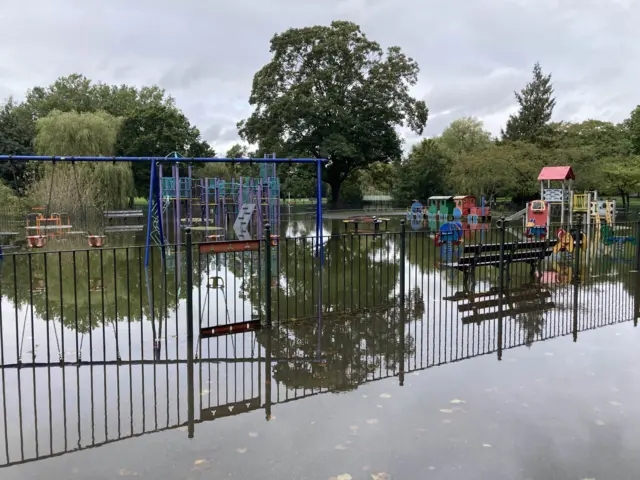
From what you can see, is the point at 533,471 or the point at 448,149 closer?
the point at 533,471

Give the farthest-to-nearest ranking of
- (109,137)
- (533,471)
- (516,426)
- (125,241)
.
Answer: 1. (109,137)
2. (125,241)
3. (516,426)
4. (533,471)

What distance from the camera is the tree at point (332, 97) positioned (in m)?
43.7

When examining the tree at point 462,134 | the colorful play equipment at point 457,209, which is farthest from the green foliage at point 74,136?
the tree at point 462,134

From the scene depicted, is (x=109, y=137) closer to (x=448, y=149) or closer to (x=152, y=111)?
(x=152, y=111)

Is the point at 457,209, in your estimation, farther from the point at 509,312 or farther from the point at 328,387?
the point at 328,387

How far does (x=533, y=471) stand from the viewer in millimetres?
3875

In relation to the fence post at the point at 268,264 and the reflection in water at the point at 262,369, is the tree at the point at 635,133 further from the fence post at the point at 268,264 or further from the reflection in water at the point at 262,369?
the fence post at the point at 268,264

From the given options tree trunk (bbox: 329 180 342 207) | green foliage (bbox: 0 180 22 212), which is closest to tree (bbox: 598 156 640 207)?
tree trunk (bbox: 329 180 342 207)

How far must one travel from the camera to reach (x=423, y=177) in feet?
172

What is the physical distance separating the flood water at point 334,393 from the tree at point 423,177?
44156mm

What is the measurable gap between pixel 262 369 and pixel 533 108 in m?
65.1

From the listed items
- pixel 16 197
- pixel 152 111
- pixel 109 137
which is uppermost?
pixel 152 111

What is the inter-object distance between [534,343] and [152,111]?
46.6m

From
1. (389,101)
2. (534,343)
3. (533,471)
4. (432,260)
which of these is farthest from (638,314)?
(389,101)
